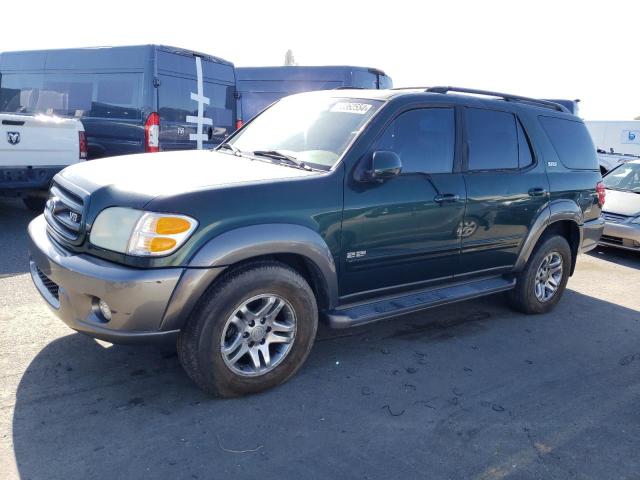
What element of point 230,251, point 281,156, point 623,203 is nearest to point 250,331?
point 230,251

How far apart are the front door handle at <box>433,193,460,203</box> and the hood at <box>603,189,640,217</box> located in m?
5.09

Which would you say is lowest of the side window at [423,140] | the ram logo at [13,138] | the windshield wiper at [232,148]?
the ram logo at [13,138]

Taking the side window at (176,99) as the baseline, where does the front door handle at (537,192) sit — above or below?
below

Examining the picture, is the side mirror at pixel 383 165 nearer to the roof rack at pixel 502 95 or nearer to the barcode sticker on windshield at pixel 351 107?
the barcode sticker on windshield at pixel 351 107

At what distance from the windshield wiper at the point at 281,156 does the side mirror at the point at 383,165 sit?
16.3 inches

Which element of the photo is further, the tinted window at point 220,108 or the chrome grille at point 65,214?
→ the tinted window at point 220,108

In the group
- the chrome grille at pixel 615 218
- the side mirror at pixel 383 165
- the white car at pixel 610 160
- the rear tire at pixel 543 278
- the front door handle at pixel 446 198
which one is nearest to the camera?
the side mirror at pixel 383 165

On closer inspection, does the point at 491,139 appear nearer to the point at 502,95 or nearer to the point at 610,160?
the point at 502,95

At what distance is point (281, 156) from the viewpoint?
3.73 metres

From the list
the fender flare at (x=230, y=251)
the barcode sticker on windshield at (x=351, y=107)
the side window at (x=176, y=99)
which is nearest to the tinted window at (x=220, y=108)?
the side window at (x=176, y=99)

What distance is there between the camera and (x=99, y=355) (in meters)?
3.60

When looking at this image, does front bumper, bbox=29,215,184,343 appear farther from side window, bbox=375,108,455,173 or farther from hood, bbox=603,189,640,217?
hood, bbox=603,189,640,217

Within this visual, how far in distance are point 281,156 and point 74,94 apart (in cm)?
585

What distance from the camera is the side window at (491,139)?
4.29 m
